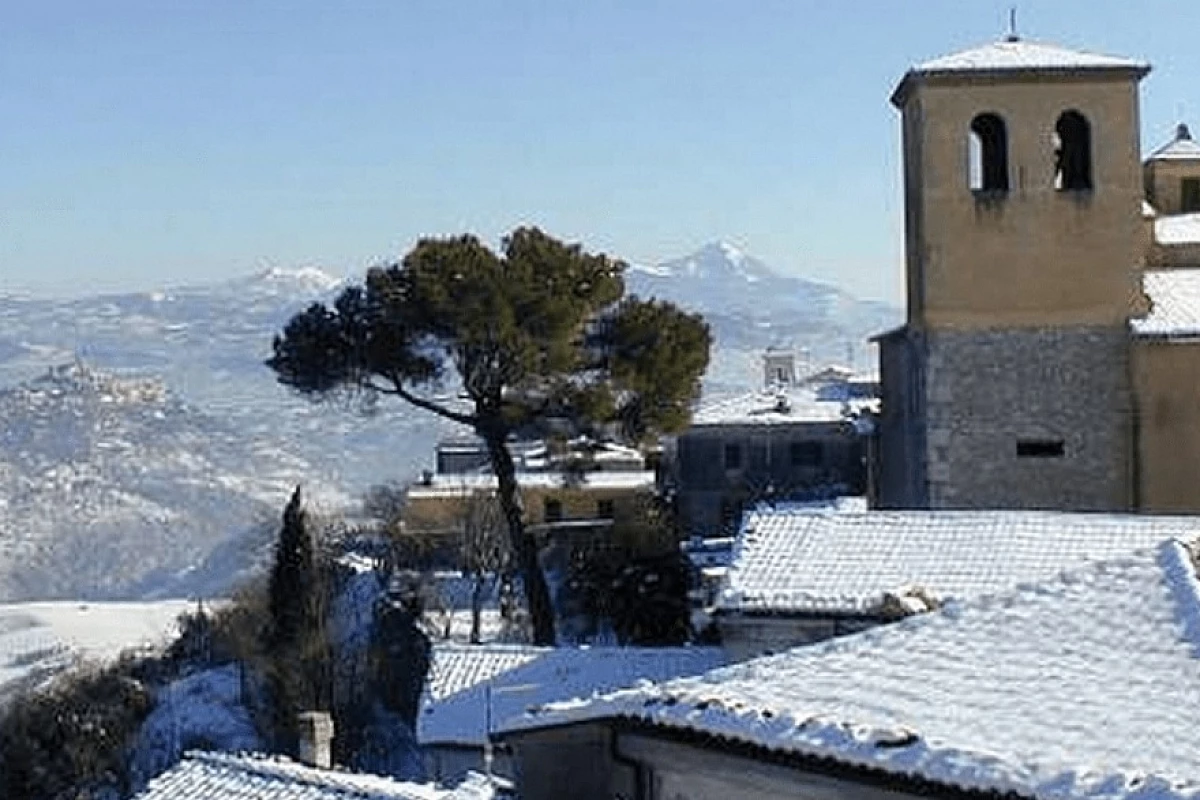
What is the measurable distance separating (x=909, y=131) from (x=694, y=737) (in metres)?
19.0

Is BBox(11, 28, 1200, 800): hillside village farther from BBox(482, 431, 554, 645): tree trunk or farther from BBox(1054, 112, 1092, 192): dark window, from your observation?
BBox(482, 431, 554, 645): tree trunk

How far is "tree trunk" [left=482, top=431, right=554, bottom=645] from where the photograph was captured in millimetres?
30219

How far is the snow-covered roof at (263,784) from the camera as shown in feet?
43.4

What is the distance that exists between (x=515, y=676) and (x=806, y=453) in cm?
2996

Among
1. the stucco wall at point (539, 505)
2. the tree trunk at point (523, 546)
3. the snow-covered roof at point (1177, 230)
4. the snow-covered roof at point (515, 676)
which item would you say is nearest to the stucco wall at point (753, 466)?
the stucco wall at point (539, 505)

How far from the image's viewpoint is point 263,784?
13969mm

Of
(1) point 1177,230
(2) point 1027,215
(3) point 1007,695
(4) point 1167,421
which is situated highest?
(2) point 1027,215

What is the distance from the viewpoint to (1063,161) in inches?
941

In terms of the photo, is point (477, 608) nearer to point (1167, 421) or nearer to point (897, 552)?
point (1167, 421)

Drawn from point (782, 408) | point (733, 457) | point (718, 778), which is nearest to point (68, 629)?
point (782, 408)

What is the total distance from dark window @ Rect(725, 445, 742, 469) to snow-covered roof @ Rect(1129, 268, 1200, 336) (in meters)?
24.3

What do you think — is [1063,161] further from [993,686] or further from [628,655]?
[993,686]

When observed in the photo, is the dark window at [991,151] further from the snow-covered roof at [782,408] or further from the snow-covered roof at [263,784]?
the snow-covered roof at [782,408]

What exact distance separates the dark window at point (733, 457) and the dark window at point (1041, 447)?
25860 millimetres
